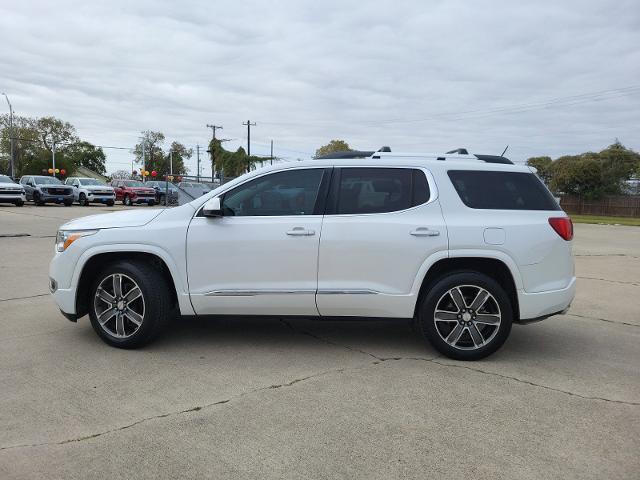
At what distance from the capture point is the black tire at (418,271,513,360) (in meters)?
4.72

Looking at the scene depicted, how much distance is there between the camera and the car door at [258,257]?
4.80 meters

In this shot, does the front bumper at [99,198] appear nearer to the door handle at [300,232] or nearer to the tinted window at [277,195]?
the tinted window at [277,195]

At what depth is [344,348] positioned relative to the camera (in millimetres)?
5172

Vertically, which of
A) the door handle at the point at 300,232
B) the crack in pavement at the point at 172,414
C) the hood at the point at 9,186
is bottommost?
the crack in pavement at the point at 172,414

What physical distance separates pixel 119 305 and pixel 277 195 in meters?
1.74

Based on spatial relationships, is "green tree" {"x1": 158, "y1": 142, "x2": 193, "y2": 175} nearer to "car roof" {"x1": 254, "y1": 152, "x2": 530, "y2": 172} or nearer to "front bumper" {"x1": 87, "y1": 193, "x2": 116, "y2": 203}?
"front bumper" {"x1": 87, "y1": 193, "x2": 116, "y2": 203}

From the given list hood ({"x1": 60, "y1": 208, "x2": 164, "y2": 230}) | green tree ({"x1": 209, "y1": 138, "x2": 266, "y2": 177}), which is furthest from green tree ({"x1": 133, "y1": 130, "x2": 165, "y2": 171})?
hood ({"x1": 60, "y1": 208, "x2": 164, "y2": 230})

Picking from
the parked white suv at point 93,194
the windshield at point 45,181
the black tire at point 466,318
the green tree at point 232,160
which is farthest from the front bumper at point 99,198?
the black tire at point 466,318

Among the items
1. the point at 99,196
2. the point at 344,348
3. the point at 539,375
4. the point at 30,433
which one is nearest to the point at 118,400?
the point at 30,433

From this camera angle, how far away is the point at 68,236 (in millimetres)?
5051

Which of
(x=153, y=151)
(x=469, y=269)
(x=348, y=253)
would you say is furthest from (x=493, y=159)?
(x=153, y=151)

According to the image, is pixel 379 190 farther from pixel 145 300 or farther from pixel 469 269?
pixel 145 300

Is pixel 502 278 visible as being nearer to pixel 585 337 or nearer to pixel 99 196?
pixel 585 337

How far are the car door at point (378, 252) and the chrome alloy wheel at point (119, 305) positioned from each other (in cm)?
164
